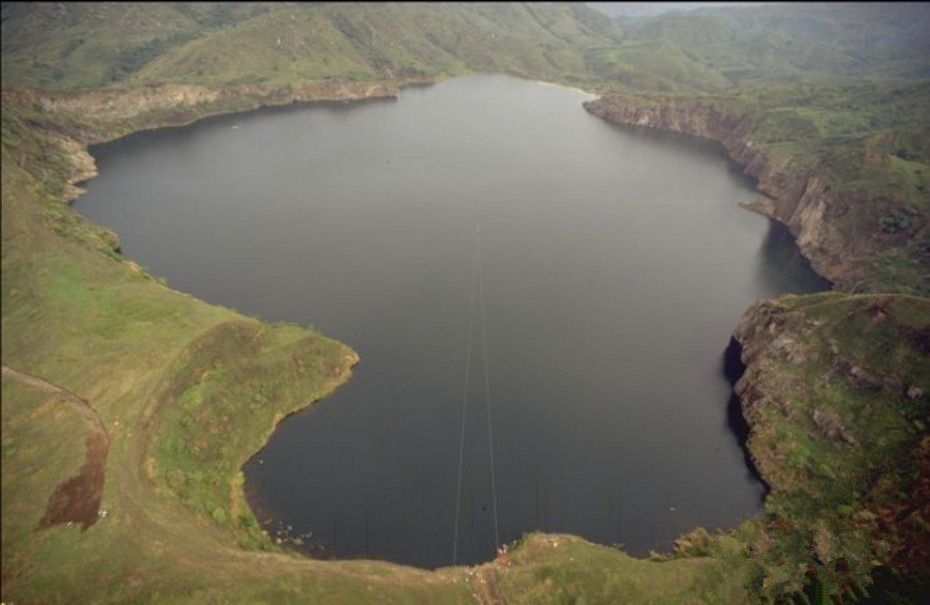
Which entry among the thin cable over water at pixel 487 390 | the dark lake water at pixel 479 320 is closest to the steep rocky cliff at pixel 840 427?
the dark lake water at pixel 479 320

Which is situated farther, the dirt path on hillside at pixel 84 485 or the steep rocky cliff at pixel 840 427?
the steep rocky cliff at pixel 840 427

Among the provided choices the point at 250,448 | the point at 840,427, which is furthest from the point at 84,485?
the point at 840,427

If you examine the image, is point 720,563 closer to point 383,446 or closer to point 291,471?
point 383,446

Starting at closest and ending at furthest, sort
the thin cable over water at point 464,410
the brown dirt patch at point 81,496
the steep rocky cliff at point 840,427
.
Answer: the brown dirt patch at point 81,496 → the steep rocky cliff at point 840,427 → the thin cable over water at point 464,410

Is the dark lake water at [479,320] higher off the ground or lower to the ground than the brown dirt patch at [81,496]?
higher

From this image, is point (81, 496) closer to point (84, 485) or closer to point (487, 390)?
point (84, 485)

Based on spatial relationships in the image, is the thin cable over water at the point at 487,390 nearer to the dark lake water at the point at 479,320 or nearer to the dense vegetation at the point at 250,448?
the dark lake water at the point at 479,320

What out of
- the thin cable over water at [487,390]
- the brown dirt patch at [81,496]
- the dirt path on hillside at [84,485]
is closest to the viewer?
the brown dirt patch at [81,496]
